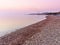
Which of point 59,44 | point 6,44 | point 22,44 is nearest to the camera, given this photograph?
point 59,44

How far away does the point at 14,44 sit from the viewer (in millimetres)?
12297

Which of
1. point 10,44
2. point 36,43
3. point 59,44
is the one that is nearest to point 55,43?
point 59,44

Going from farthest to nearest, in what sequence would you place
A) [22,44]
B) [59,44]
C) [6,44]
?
[6,44], [22,44], [59,44]

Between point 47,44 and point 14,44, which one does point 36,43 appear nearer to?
point 47,44

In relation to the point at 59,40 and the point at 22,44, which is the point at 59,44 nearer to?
the point at 59,40

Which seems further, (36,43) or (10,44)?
(10,44)

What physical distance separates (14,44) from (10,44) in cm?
30

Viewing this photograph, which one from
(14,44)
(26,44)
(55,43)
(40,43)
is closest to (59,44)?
(55,43)

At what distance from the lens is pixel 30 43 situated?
11.6 metres

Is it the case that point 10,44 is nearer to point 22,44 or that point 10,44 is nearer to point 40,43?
point 22,44

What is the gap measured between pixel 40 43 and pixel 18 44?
1.44 meters

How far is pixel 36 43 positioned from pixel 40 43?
238mm

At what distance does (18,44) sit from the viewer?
12156 mm

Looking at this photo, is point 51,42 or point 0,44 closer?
point 51,42
